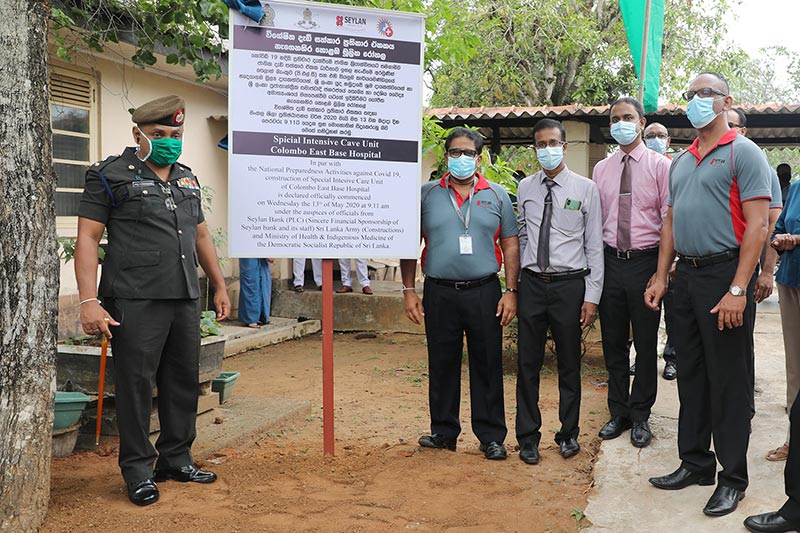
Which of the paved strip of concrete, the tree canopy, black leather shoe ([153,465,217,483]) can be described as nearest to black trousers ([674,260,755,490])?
black leather shoe ([153,465,217,483])

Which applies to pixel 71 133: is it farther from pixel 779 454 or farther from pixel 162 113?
pixel 779 454

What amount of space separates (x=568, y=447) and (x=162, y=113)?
302 centimetres

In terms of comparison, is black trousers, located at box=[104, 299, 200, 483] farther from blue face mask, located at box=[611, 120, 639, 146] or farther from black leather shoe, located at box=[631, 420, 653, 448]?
blue face mask, located at box=[611, 120, 639, 146]

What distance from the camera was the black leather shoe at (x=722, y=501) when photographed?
137 inches

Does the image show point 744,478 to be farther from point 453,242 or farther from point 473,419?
point 453,242

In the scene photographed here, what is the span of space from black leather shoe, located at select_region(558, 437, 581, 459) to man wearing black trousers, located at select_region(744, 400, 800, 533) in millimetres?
1298

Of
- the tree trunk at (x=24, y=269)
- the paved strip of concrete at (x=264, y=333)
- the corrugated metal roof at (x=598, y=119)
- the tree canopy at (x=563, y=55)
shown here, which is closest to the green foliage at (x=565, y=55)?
the tree canopy at (x=563, y=55)

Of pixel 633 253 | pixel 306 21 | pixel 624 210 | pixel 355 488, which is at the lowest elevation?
pixel 355 488

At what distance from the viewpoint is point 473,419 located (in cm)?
466

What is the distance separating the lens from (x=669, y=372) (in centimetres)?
642

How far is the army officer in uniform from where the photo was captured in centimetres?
370

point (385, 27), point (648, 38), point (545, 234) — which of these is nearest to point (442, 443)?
point (545, 234)

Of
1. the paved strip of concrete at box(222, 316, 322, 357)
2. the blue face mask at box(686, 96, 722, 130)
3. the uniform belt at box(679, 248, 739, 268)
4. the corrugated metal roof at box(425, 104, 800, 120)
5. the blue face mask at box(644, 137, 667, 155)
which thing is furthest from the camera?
the corrugated metal roof at box(425, 104, 800, 120)

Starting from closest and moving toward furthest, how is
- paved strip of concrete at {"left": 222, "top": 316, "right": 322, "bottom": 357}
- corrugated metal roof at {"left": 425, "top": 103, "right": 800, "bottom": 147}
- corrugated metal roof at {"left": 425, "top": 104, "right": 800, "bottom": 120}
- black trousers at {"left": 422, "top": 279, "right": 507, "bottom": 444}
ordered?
black trousers at {"left": 422, "top": 279, "right": 507, "bottom": 444}, paved strip of concrete at {"left": 222, "top": 316, "right": 322, "bottom": 357}, corrugated metal roof at {"left": 425, "top": 104, "right": 800, "bottom": 120}, corrugated metal roof at {"left": 425, "top": 103, "right": 800, "bottom": 147}
